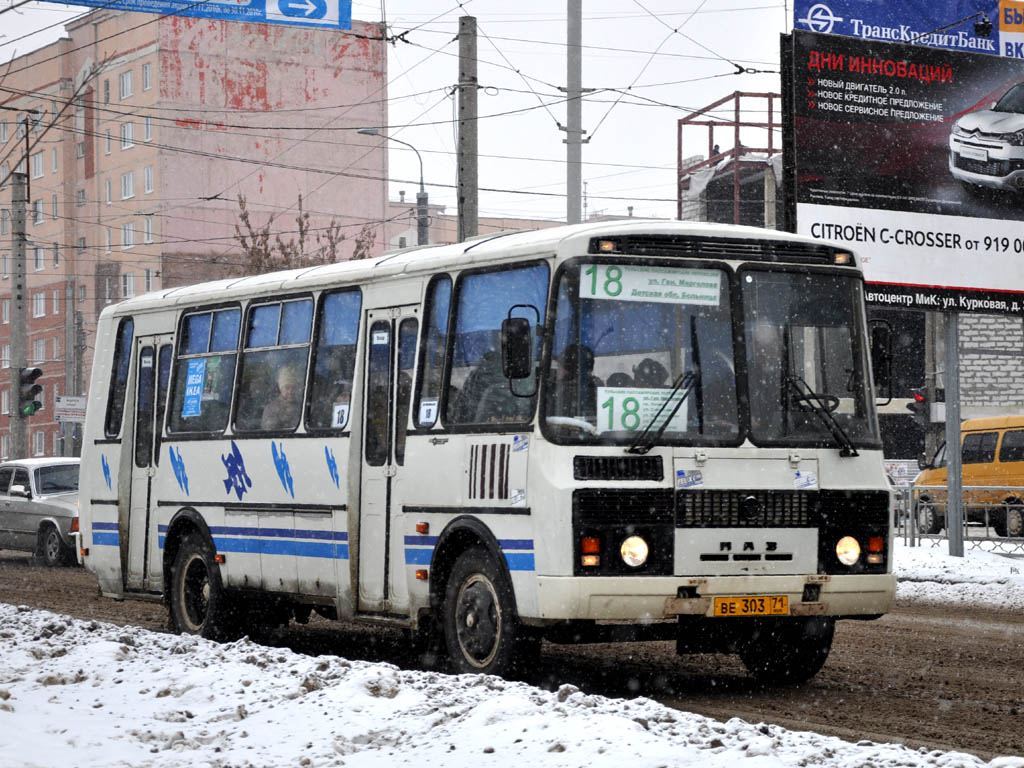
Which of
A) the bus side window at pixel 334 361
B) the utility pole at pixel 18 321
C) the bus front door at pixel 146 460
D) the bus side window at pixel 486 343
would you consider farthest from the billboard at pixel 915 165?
the utility pole at pixel 18 321

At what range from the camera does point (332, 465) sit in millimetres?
12398

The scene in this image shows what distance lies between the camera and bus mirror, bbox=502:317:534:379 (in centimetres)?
1001

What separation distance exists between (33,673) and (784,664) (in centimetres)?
460

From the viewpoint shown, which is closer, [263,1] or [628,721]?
[628,721]

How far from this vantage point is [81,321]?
7300cm

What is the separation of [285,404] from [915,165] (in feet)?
37.9

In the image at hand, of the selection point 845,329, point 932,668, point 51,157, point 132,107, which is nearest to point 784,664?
point 932,668

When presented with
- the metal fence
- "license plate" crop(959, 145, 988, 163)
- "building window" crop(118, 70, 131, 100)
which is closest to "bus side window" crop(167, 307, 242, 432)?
"license plate" crop(959, 145, 988, 163)

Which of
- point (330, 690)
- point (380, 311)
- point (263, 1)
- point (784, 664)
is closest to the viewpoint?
point (330, 690)

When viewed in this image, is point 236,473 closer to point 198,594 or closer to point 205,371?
point 205,371

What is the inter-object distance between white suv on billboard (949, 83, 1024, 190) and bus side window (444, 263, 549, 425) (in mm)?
12856

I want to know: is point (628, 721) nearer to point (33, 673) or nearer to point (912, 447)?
point (33, 673)

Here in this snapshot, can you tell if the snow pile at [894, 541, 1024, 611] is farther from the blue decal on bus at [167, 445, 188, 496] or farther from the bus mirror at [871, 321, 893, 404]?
the blue decal on bus at [167, 445, 188, 496]

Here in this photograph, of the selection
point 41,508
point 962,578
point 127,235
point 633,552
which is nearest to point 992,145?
point 962,578
